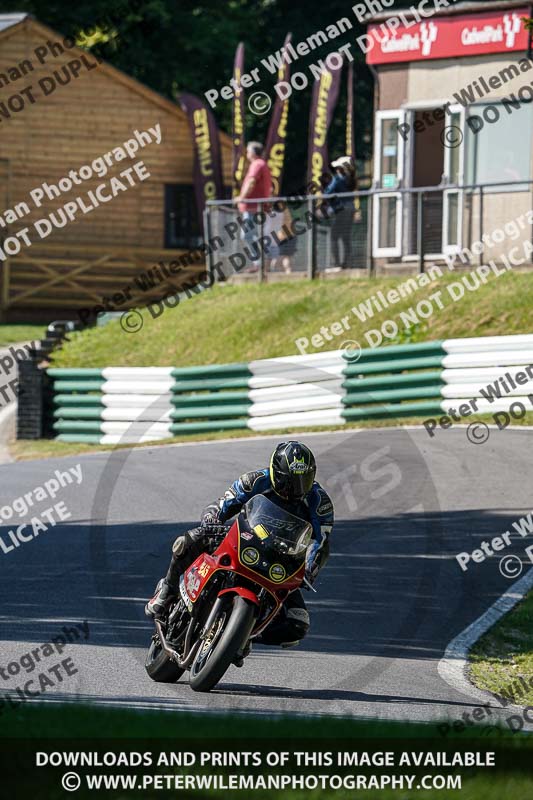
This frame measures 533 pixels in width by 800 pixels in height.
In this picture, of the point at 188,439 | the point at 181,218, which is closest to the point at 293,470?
the point at 188,439

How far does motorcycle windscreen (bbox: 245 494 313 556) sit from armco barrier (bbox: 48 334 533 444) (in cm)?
1015

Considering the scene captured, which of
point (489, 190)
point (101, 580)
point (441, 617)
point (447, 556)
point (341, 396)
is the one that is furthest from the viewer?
point (489, 190)

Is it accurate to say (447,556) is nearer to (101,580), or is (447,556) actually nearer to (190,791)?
(101,580)

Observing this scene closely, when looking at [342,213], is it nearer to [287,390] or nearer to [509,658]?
[287,390]

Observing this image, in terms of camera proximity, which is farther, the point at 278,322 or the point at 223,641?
the point at 278,322

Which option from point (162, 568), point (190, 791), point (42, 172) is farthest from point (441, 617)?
point (42, 172)

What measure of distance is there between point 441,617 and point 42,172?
2670cm

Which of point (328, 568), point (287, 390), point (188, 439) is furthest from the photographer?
point (188, 439)

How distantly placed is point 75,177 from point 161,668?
2816 centimetres

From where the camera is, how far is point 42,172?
34.8 meters

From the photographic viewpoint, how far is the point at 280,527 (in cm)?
761

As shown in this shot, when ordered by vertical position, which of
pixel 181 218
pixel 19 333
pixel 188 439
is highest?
pixel 181 218

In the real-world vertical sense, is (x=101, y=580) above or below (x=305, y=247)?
below

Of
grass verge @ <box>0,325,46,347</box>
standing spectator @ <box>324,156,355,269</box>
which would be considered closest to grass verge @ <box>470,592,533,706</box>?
standing spectator @ <box>324,156,355,269</box>
